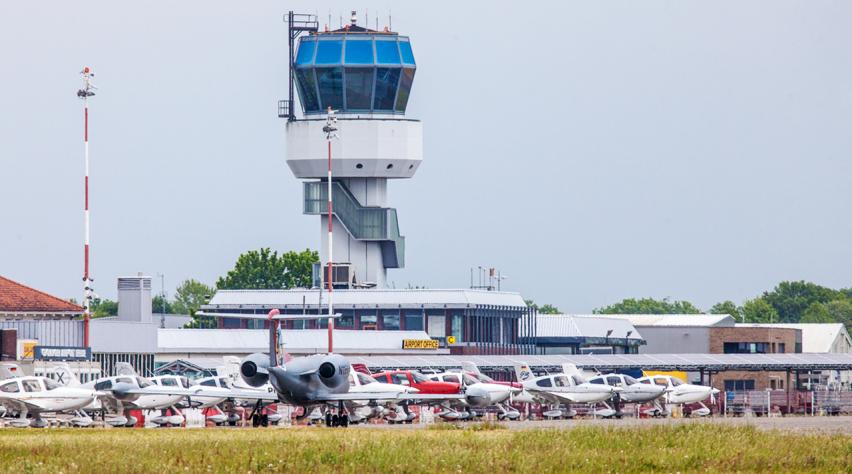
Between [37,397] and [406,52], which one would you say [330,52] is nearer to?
[406,52]

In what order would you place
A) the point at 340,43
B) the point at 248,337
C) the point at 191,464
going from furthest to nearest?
the point at 340,43
the point at 248,337
the point at 191,464

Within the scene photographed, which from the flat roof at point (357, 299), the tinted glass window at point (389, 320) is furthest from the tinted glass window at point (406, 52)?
the tinted glass window at point (389, 320)

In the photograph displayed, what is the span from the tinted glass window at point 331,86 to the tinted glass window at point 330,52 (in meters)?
0.59

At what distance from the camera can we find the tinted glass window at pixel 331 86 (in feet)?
436

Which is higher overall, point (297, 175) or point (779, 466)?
point (297, 175)

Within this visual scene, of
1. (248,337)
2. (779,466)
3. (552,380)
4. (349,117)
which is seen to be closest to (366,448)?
(779,466)

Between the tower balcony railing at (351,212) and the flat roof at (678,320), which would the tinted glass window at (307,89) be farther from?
the flat roof at (678,320)

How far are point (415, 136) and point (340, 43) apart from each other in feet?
30.8

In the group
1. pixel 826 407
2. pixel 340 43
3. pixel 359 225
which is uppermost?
pixel 340 43

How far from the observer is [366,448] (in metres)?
42.0

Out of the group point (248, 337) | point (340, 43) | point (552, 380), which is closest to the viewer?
point (552, 380)

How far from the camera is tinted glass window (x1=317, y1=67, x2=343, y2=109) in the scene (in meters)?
133

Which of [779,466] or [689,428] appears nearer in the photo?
[779,466]

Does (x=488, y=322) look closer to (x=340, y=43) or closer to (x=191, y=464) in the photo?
(x=340, y=43)
